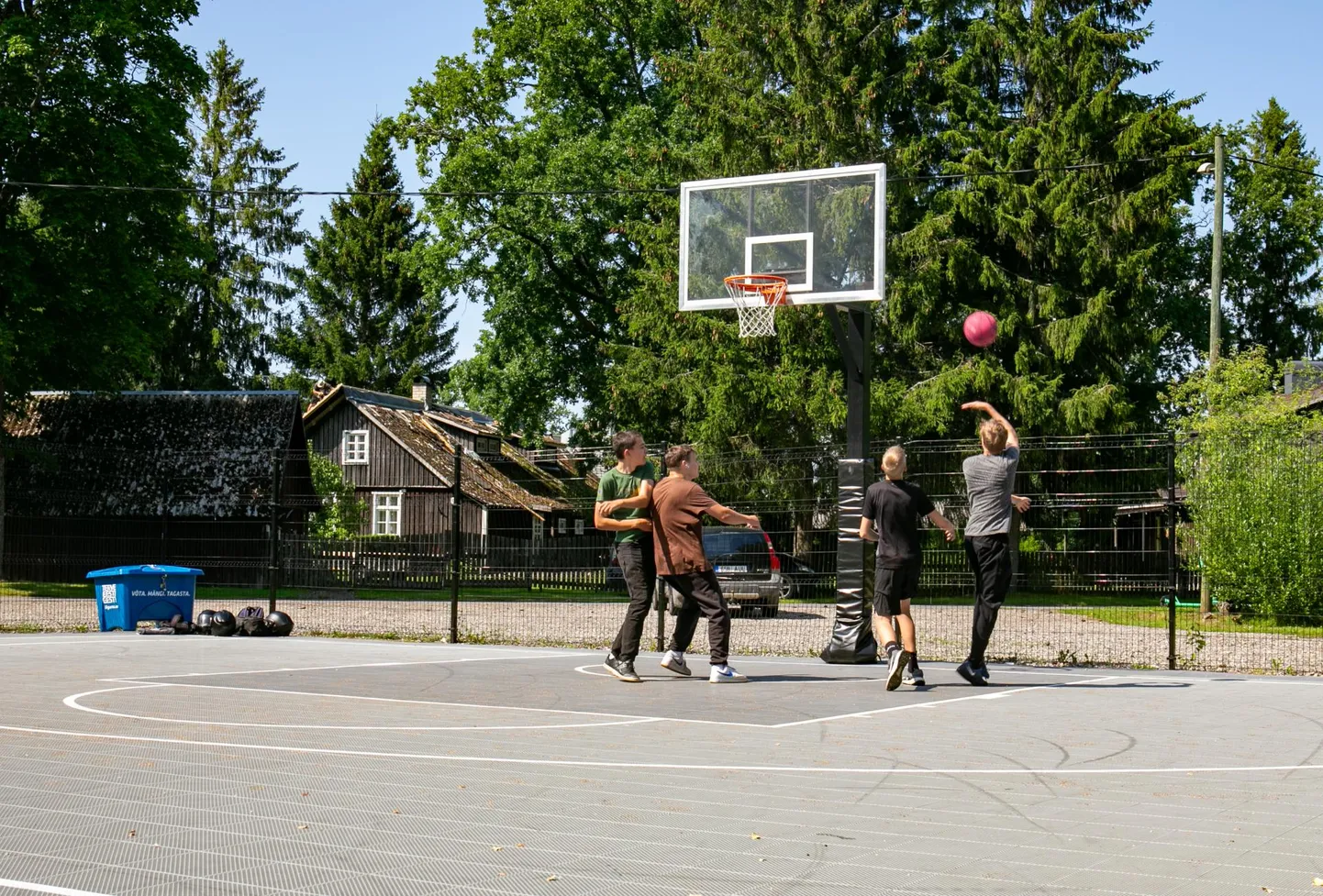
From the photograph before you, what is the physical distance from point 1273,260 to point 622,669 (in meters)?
46.5

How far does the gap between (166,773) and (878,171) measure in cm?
947

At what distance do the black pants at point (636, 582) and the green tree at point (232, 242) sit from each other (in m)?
47.0

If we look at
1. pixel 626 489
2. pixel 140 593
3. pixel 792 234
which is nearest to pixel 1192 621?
pixel 792 234

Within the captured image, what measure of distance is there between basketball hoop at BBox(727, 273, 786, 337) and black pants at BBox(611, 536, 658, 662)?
4610mm

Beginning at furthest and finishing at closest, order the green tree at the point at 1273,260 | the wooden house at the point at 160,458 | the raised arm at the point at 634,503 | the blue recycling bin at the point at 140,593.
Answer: the green tree at the point at 1273,260 < the wooden house at the point at 160,458 < the blue recycling bin at the point at 140,593 < the raised arm at the point at 634,503

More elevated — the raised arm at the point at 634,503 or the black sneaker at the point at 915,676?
the raised arm at the point at 634,503

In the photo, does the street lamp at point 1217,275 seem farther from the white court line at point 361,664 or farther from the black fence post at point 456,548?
the white court line at point 361,664

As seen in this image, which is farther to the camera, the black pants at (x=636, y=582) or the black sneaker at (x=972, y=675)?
the black sneaker at (x=972, y=675)

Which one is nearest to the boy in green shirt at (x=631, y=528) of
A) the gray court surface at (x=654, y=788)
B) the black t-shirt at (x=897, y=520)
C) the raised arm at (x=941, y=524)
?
the gray court surface at (x=654, y=788)

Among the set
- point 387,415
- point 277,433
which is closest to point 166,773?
point 277,433

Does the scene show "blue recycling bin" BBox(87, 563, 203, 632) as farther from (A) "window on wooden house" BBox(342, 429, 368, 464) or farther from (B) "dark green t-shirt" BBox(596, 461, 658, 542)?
(A) "window on wooden house" BBox(342, 429, 368, 464)

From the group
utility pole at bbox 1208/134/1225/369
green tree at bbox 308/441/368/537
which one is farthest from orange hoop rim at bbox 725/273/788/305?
green tree at bbox 308/441/368/537

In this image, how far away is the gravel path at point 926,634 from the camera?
50.9 feet

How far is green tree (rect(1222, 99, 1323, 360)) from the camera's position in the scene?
50875 mm
